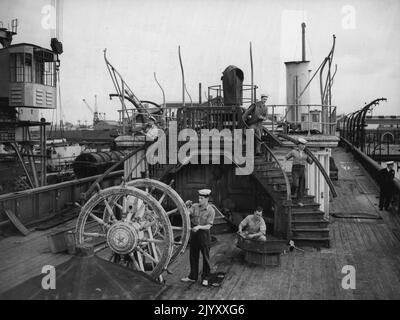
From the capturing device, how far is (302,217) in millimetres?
11609

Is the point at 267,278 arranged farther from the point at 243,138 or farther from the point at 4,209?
the point at 4,209

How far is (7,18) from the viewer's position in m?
25.7

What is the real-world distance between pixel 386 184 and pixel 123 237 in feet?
34.5

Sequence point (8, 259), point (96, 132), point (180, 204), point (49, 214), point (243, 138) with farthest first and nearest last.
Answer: point (96, 132), point (49, 214), point (243, 138), point (8, 259), point (180, 204)

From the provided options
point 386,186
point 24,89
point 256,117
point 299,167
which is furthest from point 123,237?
point 24,89

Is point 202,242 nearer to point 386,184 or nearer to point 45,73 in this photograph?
point 386,184

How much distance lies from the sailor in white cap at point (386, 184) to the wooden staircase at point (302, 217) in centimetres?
423

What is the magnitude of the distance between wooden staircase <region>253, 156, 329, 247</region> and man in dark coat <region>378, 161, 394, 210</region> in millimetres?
4223

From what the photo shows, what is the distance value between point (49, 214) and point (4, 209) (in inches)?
93.4

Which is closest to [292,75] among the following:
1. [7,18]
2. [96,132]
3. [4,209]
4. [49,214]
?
[49,214]

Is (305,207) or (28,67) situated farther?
(28,67)

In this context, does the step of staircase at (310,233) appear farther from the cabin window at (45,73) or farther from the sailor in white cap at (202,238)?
the cabin window at (45,73)
